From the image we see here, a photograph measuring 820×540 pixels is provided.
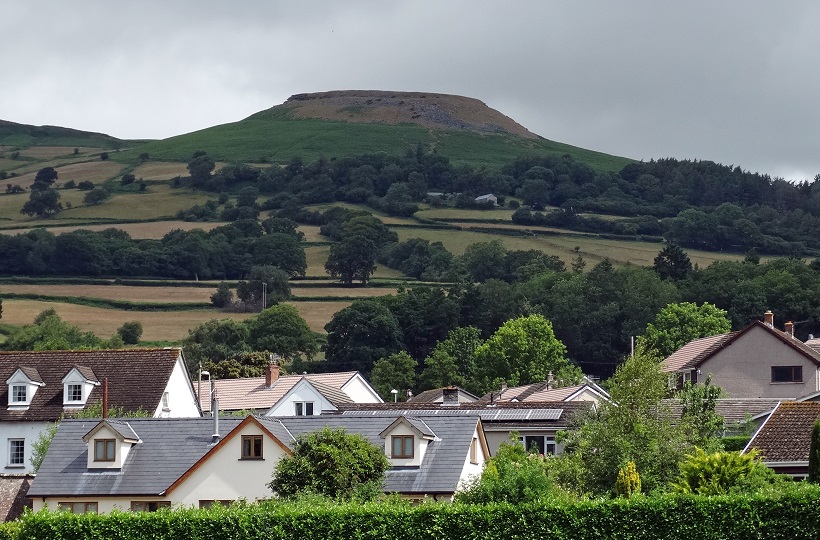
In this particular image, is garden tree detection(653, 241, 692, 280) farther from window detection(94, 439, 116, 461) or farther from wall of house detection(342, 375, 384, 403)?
window detection(94, 439, 116, 461)

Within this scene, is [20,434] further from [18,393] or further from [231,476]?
[231,476]

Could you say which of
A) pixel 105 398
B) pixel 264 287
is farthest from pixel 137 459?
pixel 264 287

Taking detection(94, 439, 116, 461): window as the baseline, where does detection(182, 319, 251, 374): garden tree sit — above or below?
below

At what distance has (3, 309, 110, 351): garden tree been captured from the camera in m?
136

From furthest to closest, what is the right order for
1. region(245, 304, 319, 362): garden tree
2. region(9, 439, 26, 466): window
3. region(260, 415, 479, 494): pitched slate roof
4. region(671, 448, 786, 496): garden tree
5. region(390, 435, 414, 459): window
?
1. region(245, 304, 319, 362): garden tree
2. region(9, 439, 26, 466): window
3. region(390, 435, 414, 459): window
4. region(260, 415, 479, 494): pitched slate roof
5. region(671, 448, 786, 496): garden tree

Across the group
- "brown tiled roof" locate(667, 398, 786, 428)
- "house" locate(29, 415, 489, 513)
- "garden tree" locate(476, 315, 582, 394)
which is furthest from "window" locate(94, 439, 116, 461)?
"garden tree" locate(476, 315, 582, 394)

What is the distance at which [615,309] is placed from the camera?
151000 millimetres

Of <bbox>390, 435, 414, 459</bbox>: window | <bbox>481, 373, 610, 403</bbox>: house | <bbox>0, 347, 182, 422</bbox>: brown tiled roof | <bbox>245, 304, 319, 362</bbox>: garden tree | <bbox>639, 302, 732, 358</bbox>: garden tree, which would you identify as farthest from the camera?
<bbox>245, 304, 319, 362</bbox>: garden tree

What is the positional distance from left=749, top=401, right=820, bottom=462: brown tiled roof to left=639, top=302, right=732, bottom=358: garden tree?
221 feet

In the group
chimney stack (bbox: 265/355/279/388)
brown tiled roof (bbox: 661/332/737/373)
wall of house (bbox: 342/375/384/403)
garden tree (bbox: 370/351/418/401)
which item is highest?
brown tiled roof (bbox: 661/332/737/373)

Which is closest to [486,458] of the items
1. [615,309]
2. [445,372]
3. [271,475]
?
[271,475]

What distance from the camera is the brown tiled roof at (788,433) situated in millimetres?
50406

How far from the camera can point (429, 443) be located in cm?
5438

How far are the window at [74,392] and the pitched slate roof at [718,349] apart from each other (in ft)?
105
